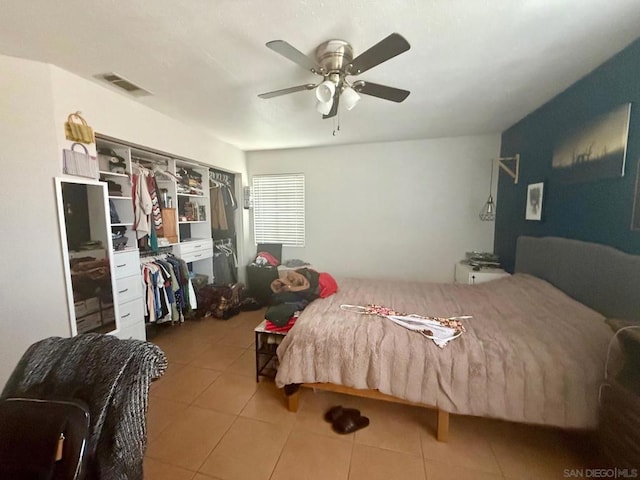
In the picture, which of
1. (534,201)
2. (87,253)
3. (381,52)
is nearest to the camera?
(381,52)

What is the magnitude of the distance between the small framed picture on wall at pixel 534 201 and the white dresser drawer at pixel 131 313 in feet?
13.3

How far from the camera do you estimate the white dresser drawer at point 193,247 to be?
3148 mm

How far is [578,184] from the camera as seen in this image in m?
2.07

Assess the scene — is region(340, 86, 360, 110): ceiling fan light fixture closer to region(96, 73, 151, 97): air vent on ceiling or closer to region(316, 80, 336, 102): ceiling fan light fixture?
region(316, 80, 336, 102): ceiling fan light fixture

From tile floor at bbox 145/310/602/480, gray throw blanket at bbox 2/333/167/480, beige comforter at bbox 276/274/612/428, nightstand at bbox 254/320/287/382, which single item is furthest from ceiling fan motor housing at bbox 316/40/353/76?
tile floor at bbox 145/310/602/480

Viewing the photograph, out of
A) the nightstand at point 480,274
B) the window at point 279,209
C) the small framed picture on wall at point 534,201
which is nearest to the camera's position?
the small framed picture on wall at point 534,201

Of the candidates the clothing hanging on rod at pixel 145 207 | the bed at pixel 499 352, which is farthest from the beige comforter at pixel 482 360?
the clothing hanging on rod at pixel 145 207

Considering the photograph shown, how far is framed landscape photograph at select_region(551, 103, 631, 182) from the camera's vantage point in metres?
1.68

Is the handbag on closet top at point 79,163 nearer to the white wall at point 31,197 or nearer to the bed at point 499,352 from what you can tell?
the white wall at point 31,197

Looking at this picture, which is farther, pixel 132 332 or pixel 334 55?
pixel 132 332

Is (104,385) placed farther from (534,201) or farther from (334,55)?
(534,201)

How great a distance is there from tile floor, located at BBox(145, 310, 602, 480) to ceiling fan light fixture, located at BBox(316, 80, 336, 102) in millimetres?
2144

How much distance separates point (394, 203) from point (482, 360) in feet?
8.63

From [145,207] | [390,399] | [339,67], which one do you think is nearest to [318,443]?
[390,399]
